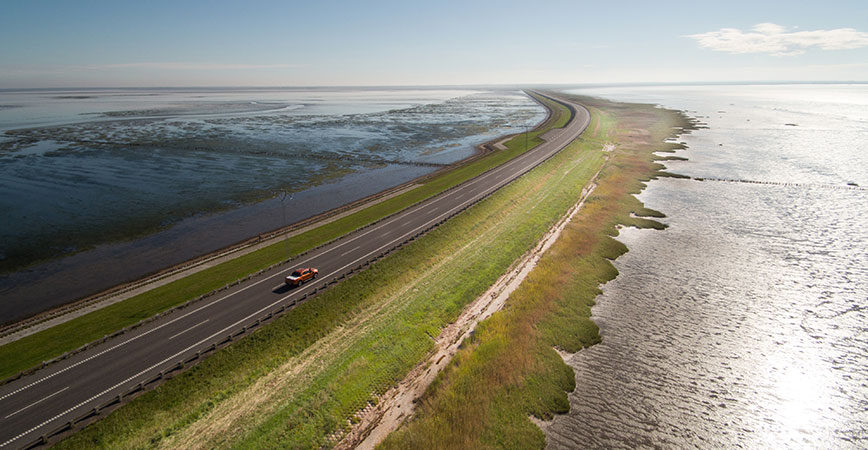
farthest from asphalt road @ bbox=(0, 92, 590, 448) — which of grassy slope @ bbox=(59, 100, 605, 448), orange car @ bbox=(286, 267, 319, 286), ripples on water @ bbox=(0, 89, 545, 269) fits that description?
ripples on water @ bbox=(0, 89, 545, 269)

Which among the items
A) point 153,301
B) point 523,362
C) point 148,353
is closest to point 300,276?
point 148,353

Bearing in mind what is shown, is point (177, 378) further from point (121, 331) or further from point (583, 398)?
point (583, 398)

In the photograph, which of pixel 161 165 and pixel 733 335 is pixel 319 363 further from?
pixel 161 165

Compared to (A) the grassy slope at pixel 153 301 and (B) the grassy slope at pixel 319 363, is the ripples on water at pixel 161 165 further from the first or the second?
(B) the grassy slope at pixel 319 363

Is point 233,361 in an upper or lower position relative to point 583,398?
upper

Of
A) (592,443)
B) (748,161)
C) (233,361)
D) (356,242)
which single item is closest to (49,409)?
(233,361)

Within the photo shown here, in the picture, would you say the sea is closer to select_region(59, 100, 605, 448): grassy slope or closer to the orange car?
select_region(59, 100, 605, 448): grassy slope

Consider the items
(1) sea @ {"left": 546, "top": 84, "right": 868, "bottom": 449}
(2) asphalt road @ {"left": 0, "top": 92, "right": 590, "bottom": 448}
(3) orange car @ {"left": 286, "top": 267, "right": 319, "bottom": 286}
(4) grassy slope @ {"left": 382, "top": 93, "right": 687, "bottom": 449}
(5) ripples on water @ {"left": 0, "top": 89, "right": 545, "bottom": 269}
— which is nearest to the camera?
(2) asphalt road @ {"left": 0, "top": 92, "right": 590, "bottom": 448}
